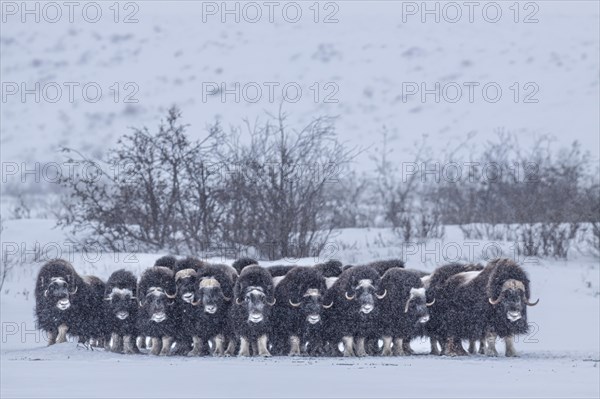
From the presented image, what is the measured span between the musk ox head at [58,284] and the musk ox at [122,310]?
0.48m

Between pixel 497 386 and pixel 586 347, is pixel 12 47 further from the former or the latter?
pixel 497 386

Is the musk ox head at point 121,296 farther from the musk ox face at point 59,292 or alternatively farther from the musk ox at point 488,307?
the musk ox at point 488,307

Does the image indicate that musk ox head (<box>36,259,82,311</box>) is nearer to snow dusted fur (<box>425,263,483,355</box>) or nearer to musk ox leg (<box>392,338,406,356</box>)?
musk ox leg (<box>392,338,406,356</box>)

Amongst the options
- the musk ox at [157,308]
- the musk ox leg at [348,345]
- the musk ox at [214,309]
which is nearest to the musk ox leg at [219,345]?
the musk ox at [214,309]

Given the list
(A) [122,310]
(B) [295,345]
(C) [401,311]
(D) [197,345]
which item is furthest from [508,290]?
(A) [122,310]

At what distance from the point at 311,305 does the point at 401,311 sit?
1.16 metres

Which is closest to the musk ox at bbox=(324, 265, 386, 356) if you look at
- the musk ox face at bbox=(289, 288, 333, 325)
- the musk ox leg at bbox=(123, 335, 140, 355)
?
the musk ox face at bbox=(289, 288, 333, 325)

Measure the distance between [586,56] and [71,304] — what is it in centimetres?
5291

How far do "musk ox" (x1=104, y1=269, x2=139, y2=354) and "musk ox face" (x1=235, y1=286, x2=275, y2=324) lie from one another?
173 centimetres

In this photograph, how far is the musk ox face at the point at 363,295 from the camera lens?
15656 mm

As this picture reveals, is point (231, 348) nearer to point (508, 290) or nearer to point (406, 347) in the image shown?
point (406, 347)

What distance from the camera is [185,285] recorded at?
1609 centimetres

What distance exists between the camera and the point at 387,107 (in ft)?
209

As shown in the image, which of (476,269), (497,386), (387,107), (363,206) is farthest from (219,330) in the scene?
(387,107)
